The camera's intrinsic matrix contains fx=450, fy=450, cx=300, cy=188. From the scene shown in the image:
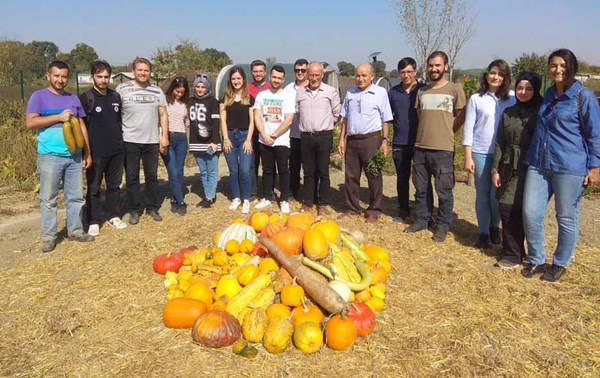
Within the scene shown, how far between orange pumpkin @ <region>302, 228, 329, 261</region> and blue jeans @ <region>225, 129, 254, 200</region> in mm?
2802

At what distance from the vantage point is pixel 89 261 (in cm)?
516

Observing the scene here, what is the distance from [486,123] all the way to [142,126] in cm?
434

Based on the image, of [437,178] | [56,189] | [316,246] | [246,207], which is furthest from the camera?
[246,207]

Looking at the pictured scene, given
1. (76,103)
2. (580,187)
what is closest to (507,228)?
(580,187)

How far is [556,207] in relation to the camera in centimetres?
452

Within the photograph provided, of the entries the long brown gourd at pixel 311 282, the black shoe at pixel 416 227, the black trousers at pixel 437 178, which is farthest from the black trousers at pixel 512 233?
the long brown gourd at pixel 311 282

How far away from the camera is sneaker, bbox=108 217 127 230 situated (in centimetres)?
623

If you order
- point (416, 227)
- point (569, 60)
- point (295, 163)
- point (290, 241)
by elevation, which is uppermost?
point (569, 60)

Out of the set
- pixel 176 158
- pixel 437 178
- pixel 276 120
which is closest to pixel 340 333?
pixel 437 178

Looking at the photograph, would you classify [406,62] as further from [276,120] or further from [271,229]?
[271,229]

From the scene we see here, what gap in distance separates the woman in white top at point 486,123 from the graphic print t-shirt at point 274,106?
243cm

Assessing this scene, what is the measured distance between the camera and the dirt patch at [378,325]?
3.30m

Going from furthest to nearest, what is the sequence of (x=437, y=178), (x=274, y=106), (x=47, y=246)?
1. (x=274, y=106)
2. (x=437, y=178)
3. (x=47, y=246)

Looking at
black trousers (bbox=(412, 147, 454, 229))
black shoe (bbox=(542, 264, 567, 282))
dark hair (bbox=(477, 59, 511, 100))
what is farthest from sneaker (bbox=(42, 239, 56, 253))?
black shoe (bbox=(542, 264, 567, 282))
